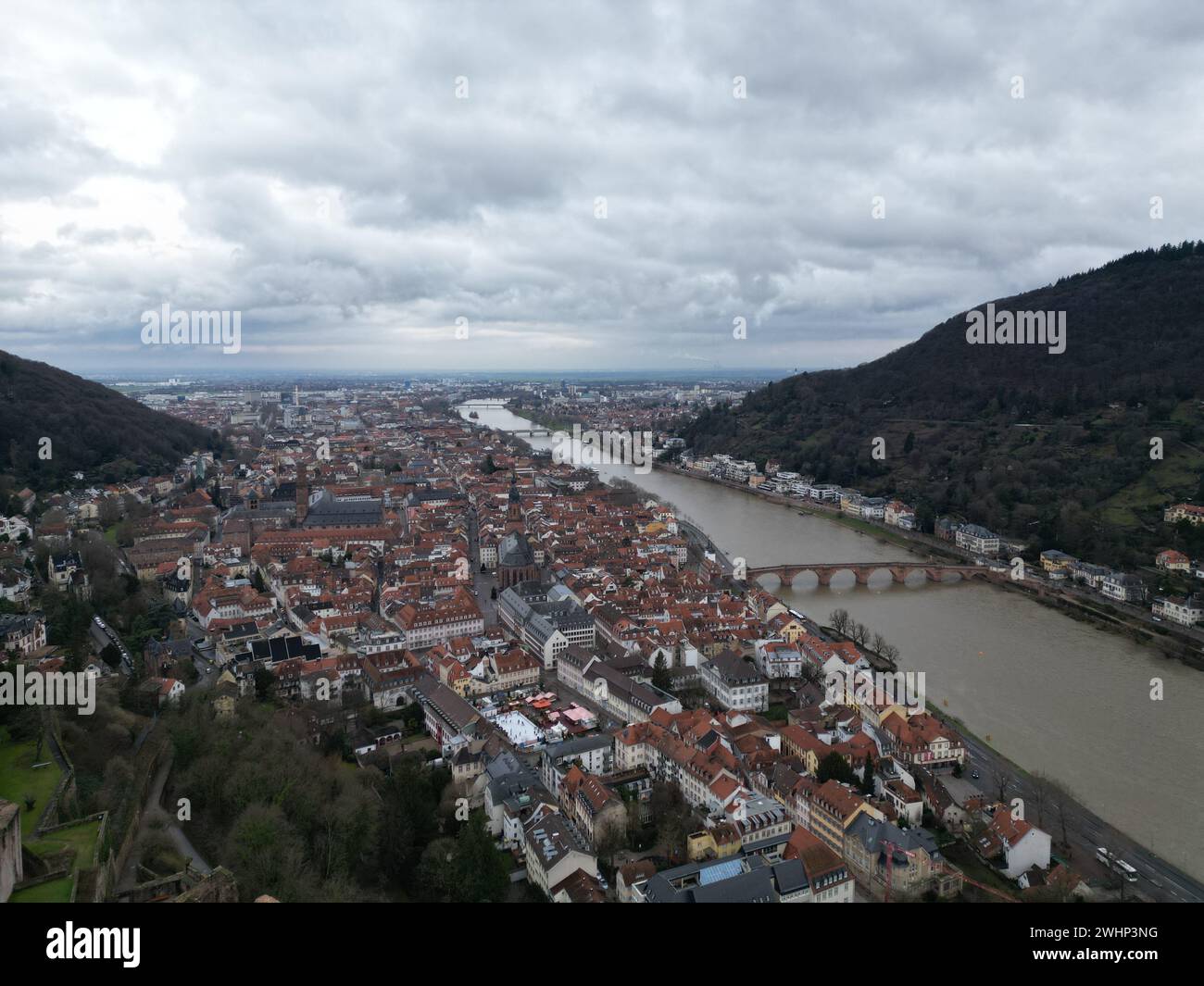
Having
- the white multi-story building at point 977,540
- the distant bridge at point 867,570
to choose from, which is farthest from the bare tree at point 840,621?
the white multi-story building at point 977,540

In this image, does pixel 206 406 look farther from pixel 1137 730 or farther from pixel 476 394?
pixel 1137 730

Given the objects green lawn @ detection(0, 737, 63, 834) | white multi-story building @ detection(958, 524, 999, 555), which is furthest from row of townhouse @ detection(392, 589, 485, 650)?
white multi-story building @ detection(958, 524, 999, 555)

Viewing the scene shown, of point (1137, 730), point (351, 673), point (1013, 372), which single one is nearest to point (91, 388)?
point (351, 673)

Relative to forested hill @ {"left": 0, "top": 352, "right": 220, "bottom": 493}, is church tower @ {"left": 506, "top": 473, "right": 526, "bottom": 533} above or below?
below

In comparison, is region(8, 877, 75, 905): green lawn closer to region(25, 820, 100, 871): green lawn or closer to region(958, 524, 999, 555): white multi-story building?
region(25, 820, 100, 871): green lawn

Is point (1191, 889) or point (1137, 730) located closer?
point (1191, 889)

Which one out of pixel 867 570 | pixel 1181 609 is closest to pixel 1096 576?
pixel 1181 609
